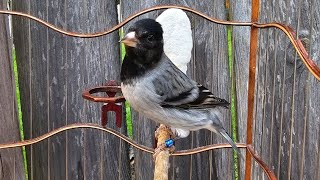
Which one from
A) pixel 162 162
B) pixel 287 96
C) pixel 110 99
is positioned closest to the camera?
pixel 162 162

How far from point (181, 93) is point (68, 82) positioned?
0.56m

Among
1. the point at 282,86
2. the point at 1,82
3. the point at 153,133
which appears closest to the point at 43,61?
the point at 1,82

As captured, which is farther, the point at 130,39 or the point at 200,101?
the point at 200,101

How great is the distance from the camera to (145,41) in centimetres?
168

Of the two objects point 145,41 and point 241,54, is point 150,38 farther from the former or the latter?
point 241,54

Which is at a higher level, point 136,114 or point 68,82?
point 68,82

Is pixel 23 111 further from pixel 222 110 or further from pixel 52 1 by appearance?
pixel 222 110

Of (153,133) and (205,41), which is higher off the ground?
(205,41)

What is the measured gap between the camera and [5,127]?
2.27m

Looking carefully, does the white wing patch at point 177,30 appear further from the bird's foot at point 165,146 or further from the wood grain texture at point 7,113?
the wood grain texture at point 7,113

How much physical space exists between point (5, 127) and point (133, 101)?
741 mm

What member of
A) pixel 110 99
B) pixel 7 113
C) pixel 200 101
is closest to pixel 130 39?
pixel 110 99

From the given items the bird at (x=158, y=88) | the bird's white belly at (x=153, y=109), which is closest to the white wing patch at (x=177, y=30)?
the bird at (x=158, y=88)

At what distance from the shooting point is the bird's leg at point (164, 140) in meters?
1.77
